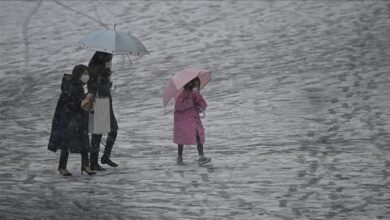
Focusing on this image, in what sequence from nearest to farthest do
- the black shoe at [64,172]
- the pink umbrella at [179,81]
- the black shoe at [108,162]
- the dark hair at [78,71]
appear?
the dark hair at [78,71] < the black shoe at [64,172] < the pink umbrella at [179,81] < the black shoe at [108,162]

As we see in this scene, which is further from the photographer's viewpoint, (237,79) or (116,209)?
(237,79)

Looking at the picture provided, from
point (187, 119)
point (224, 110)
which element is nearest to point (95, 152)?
point (187, 119)

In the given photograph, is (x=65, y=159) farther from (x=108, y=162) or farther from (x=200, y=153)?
(x=200, y=153)

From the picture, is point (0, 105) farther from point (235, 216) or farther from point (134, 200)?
point (235, 216)

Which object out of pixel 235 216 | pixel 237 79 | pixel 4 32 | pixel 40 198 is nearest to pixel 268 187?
pixel 235 216

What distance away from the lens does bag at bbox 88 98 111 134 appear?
35.0ft

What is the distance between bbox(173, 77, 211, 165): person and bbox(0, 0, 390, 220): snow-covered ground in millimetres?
393

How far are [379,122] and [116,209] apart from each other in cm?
550

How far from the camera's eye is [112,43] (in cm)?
1054

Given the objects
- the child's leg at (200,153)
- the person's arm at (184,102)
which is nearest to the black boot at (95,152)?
the person's arm at (184,102)

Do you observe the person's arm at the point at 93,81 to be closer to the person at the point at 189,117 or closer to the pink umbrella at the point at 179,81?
the pink umbrella at the point at 179,81

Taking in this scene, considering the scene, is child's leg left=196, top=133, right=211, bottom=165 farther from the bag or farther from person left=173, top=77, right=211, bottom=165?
the bag

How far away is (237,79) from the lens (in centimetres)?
1677

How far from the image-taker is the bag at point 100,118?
10.7 metres
